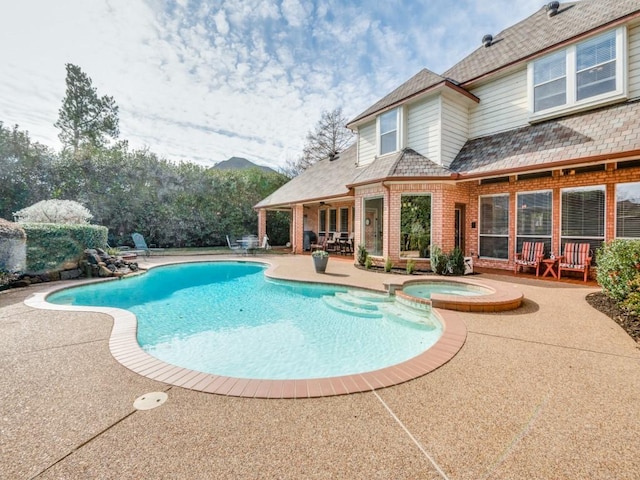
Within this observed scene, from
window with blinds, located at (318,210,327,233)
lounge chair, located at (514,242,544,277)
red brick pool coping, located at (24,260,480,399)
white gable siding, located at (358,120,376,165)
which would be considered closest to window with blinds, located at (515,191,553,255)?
lounge chair, located at (514,242,544,277)

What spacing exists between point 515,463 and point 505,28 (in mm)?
14697

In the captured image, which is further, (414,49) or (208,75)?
(414,49)

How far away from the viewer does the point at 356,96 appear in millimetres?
16672

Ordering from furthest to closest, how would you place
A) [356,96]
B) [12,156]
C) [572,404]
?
[356,96]
[12,156]
[572,404]

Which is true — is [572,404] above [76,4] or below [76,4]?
below

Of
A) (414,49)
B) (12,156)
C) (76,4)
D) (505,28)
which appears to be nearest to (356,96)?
(414,49)

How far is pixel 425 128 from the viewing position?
1010cm

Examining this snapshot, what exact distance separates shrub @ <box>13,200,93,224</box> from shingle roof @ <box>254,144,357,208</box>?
8856 millimetres

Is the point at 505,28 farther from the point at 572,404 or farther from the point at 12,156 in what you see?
the point at 12,156

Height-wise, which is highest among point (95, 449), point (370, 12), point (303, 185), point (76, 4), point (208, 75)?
point (370, 12)

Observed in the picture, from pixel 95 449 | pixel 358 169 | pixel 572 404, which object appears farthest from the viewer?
pixel 358 169

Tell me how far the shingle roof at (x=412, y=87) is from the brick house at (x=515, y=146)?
0.07m

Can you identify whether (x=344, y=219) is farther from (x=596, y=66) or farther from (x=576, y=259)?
(x=596, y=66)

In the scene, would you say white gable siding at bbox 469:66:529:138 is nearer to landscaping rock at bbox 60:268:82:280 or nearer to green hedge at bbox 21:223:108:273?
green hedge at bbox 21:223:108:273
